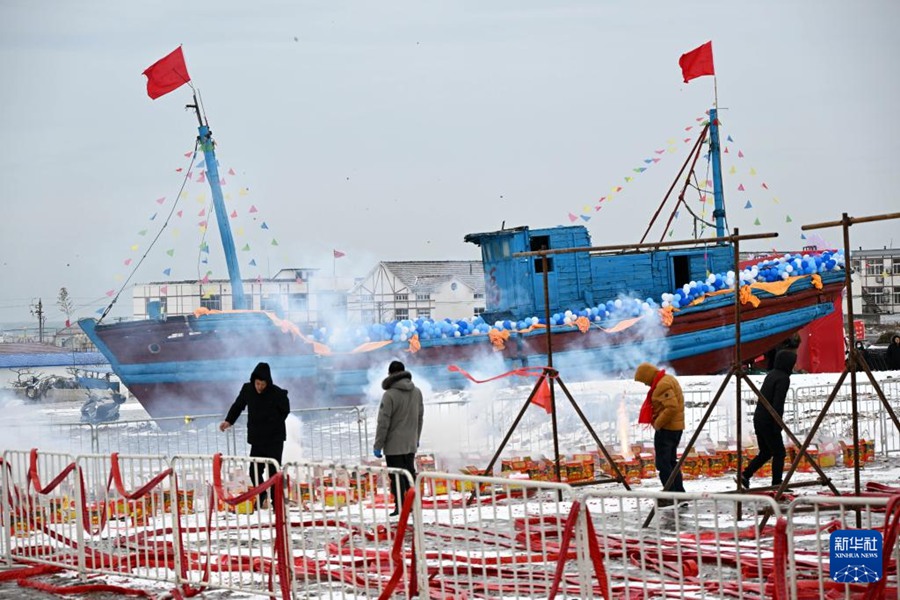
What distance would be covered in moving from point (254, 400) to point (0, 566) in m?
3.04

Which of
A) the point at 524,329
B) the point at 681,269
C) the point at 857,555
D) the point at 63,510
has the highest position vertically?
the point at 681,269

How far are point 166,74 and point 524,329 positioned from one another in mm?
9827

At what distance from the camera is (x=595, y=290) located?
29.8 m

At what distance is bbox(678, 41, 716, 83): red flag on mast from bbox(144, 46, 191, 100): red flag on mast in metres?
10.6

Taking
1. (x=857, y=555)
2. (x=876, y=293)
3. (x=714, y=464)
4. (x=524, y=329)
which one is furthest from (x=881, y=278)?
(x=857, y=555)

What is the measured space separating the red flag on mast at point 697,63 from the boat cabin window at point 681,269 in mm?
6202

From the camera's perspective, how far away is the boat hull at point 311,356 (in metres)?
27.0

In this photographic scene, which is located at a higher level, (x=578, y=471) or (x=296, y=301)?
(x=296, y=301)

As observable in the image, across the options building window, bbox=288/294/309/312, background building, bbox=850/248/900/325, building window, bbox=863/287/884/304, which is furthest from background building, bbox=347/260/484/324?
building window, bbox=863/287/884/304

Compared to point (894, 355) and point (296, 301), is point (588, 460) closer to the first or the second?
point (894, 355)

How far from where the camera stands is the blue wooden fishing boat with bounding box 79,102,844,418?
89.1ft

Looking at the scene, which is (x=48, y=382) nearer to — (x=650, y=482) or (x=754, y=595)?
(x=650, y=482)

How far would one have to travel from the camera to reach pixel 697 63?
2589 centimetres

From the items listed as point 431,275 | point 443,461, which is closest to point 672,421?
point 443,461
